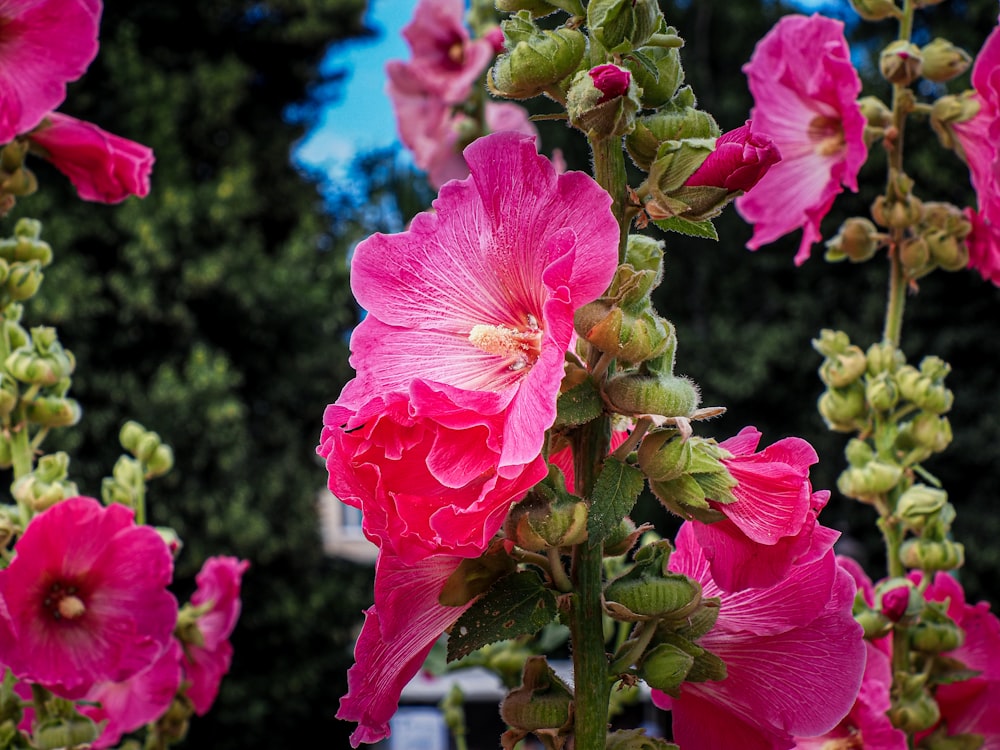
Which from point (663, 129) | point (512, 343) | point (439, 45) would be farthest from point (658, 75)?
point (439, 45)

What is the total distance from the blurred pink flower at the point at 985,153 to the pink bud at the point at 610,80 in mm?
397

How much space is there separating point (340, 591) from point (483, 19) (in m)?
4.04

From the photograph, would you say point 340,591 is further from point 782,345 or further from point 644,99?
point 644,99

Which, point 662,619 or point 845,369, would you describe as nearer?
point 662,619

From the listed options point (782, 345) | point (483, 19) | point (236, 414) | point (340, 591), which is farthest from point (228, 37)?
point (483, 19)

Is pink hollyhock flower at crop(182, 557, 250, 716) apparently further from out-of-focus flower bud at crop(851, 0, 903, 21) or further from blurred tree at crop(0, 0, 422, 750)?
blurred tree at crop(0, 0, 422, 750)

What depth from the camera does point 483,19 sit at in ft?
4.90

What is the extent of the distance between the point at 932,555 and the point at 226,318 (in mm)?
4818

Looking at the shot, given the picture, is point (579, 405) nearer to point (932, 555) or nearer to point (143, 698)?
point (932, 555)

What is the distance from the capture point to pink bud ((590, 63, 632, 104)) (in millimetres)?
391

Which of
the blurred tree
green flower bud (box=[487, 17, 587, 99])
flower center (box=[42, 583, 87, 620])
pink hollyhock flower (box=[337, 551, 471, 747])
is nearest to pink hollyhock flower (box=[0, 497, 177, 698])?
flower center (box=[42, 583, 87, 620])

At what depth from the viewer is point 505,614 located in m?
0.42

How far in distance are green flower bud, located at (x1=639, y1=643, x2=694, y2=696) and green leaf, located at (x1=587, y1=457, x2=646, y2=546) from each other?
6 cm

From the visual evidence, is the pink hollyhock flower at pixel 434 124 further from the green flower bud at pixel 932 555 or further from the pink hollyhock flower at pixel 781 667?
the pink hollyhock flower at pixel 781 667
